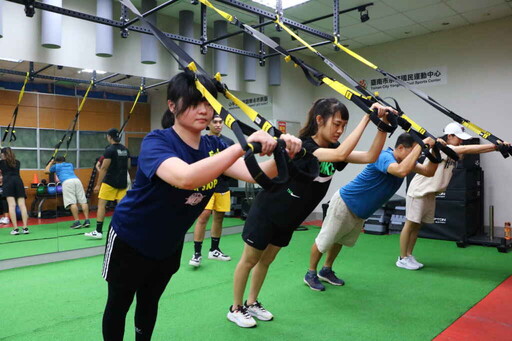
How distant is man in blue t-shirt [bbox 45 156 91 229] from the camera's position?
4449 millimetres

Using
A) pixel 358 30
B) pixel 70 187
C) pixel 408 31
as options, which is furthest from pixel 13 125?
pixel 408 31

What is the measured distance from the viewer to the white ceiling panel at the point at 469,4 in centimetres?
523

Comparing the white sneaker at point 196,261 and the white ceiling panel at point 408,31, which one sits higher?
the white ceiling panel at point 408,31

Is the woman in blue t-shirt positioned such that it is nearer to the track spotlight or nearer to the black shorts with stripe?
the black shorts with stripe

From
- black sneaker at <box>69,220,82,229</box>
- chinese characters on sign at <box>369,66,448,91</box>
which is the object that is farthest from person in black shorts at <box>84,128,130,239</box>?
chinese characters on sign at <box>369,66,448,91</box>

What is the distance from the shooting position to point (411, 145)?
351 centimetres

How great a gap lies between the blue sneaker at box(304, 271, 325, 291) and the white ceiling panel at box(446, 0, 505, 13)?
13.9 ft

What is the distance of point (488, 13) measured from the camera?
566 cm

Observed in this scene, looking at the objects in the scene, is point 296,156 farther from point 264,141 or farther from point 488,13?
point 488,13

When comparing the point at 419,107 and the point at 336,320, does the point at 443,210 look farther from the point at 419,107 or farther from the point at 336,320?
the point at 336,320

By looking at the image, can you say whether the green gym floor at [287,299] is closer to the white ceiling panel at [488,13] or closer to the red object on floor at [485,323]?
the red object on floor at [485,323]

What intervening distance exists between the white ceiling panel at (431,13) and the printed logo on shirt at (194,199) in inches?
206

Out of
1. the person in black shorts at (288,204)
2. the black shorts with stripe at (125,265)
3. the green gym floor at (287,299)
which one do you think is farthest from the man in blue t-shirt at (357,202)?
the black shorts with stripe at (125,265)

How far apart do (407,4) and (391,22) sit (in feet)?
2.27
